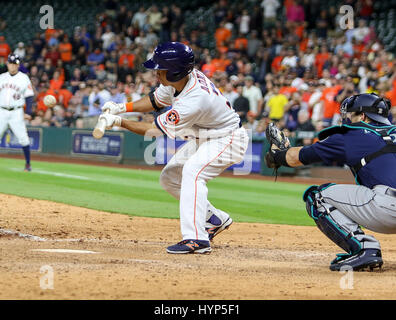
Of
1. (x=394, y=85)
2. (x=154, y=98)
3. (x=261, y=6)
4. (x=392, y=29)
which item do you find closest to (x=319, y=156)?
(x=154, y=98)

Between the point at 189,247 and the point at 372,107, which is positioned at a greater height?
the point at 372,107

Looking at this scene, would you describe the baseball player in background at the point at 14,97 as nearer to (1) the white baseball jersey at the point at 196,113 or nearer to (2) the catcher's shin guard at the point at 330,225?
(1) the white baseball jersey at the point at 196,113

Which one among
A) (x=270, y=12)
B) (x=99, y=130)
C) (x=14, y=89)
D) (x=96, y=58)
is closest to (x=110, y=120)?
(x=99, y=130)

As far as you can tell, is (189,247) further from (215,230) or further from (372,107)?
(372,107)

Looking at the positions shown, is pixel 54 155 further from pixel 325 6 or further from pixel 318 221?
pixel 318 221

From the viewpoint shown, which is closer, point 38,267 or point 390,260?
point 38,267
